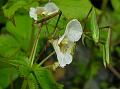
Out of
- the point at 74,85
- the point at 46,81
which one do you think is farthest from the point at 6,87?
the point at 74,85

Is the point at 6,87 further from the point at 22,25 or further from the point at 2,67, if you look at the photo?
the point at 22,25

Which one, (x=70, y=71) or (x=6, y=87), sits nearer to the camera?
(x=6, y=87)

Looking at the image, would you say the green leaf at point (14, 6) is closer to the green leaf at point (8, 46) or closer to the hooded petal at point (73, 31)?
the green leaf at point (8, 46)

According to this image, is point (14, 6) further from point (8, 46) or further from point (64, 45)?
point (64, 45)

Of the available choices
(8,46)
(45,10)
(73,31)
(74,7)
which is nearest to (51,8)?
(45,10)

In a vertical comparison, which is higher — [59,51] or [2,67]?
[59,51]

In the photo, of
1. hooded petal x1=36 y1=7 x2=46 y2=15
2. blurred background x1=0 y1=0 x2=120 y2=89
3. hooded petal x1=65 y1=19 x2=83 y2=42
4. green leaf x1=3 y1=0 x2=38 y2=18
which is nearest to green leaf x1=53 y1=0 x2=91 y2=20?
blurred background x1=0 y1=0 x2=120 y2=89
